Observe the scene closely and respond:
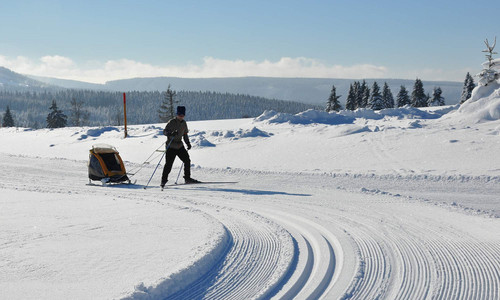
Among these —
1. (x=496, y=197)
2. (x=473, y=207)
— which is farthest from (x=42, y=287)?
(x=496, y=197)

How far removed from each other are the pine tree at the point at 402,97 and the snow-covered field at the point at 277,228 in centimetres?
5553

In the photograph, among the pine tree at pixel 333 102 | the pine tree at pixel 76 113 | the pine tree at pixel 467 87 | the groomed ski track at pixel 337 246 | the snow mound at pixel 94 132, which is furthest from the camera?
the pine tree at pixel 333 102

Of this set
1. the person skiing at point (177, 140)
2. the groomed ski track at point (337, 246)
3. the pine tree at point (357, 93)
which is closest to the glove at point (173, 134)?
the person skiing at point (177, 140)

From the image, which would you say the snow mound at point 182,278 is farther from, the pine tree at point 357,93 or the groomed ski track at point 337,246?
the pine tree at point 357,93

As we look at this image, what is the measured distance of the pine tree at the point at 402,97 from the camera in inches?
2589

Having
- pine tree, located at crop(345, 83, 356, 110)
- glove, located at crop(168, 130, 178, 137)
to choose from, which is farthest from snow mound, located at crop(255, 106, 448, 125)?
pine tree, located at crop(345, 83, 356, 110)

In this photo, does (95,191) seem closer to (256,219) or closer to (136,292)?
(256,219)

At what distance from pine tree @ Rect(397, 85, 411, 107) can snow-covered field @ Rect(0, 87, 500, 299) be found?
55.5 m

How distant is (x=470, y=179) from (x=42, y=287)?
940 centimetres

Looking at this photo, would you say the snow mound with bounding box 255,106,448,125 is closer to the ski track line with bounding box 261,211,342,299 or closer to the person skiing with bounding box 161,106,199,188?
the person skiing with bounding box 161,106,199,188

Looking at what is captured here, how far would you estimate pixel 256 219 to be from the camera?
6297 mm

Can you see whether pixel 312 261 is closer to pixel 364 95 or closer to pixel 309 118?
pixel 309 118

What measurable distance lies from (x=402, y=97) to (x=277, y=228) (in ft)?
218

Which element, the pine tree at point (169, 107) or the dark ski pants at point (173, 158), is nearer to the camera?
the dark ski pants at point (173, 158)
